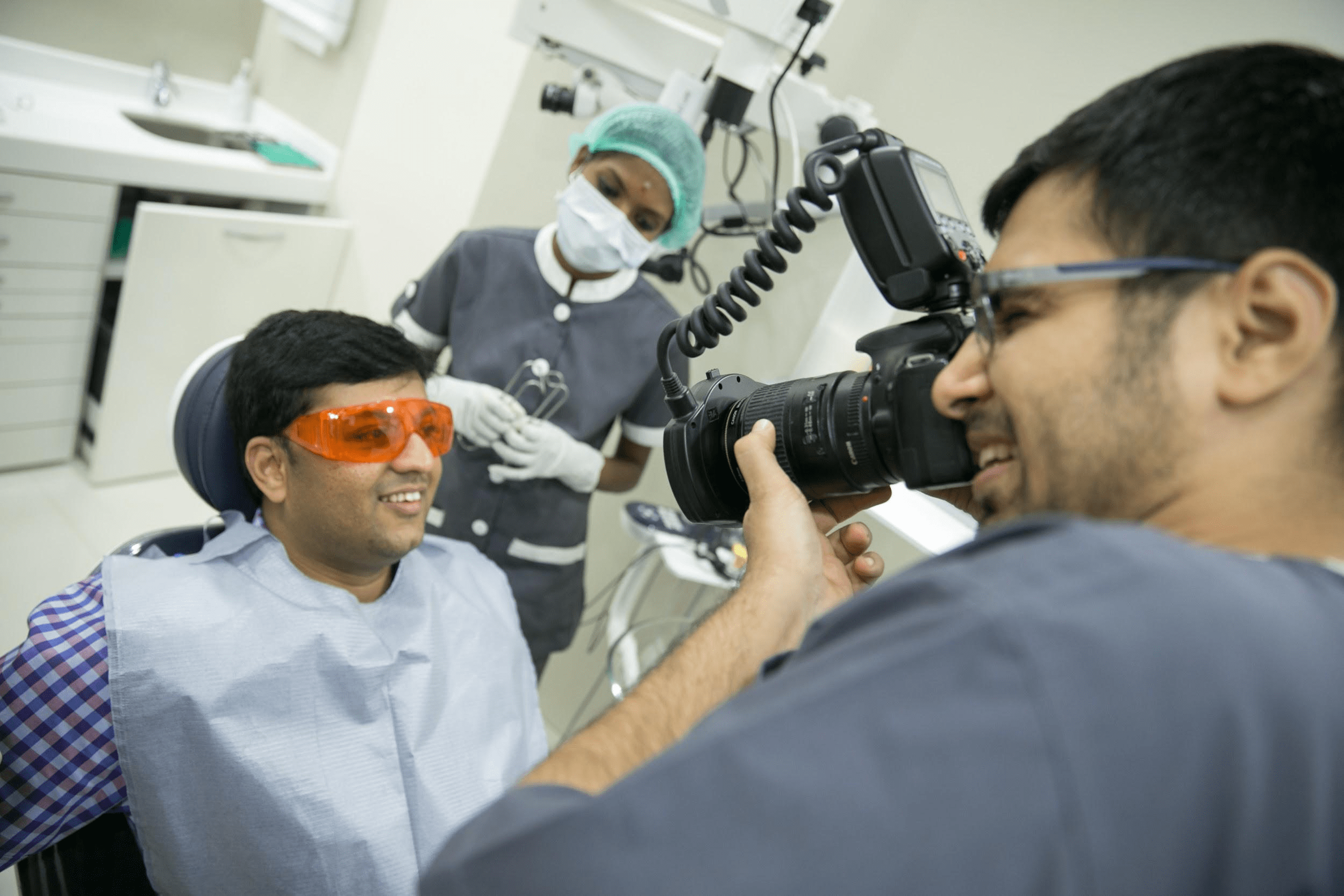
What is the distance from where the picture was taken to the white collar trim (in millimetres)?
1991

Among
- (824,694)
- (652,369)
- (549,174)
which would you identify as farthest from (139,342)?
(824,694)

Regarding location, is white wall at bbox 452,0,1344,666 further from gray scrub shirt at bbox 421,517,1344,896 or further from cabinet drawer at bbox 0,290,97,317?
gray scrub shirt at bbox 421,517,1344,896

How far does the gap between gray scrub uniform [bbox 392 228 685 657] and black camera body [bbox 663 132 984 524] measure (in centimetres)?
103

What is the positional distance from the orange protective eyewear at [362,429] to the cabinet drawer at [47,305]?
6.38 feet

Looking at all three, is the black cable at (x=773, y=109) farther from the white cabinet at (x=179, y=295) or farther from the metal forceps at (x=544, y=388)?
the white cabinet at (x=179, y=295)

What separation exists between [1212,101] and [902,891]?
0.59m

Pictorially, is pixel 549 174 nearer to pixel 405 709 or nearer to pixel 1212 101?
pixel 405 709

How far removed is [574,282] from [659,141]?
374mm

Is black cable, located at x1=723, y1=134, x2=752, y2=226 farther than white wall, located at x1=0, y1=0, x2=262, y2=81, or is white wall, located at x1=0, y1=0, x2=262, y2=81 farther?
white wall, located at x1=0, y1=0, x2=262, y2=81

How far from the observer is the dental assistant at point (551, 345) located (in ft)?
6.18

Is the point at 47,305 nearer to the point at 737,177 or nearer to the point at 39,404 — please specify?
the point at 39,404

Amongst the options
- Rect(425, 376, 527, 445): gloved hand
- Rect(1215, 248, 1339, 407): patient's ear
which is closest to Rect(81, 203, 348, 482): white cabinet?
Rect(425, 376, 527, 445): gloved hand

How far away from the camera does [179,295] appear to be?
2861 millimetres

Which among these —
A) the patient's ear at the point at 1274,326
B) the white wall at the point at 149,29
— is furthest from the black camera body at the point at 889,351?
the white wall at the point at 149,29
